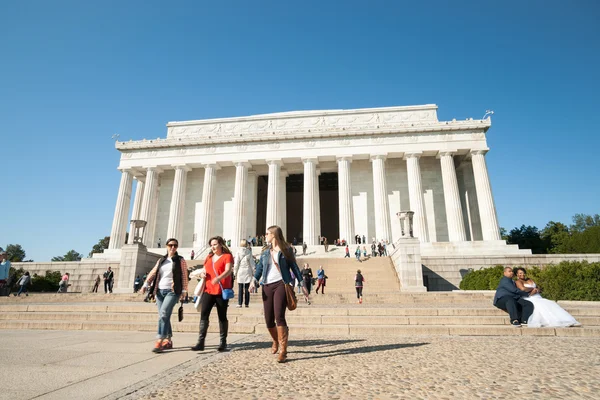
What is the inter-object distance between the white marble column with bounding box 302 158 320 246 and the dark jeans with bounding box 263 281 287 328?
29.8m

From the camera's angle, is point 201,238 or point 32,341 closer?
point 32,341

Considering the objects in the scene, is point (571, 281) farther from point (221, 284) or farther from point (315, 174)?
point (315, 174)

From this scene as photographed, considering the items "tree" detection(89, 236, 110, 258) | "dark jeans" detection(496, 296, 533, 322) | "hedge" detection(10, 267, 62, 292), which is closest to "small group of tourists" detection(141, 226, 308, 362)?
"dark jeans" detection(496, 296, 533, 322)

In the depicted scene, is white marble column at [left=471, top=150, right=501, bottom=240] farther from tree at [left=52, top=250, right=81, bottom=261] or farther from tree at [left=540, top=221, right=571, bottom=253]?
tree at [left=52, top=250, right=81, bottom=261]

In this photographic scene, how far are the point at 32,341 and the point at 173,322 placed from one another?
3.00 metres

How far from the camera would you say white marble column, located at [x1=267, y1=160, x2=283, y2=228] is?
124 feet

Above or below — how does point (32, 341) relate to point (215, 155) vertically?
below

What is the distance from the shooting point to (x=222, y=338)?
6098mm

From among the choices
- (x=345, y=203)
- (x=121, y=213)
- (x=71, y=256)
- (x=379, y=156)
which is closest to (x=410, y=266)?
(x=345, y=203)

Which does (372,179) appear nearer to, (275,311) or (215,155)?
(215,155)

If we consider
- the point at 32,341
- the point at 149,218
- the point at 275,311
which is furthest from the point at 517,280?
the point at 149,218

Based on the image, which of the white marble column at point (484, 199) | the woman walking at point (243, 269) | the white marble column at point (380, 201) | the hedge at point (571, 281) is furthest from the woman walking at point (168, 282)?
the white marble column at point (484, 199)

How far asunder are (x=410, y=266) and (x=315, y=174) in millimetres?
20320

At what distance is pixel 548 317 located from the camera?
26.9 ft
